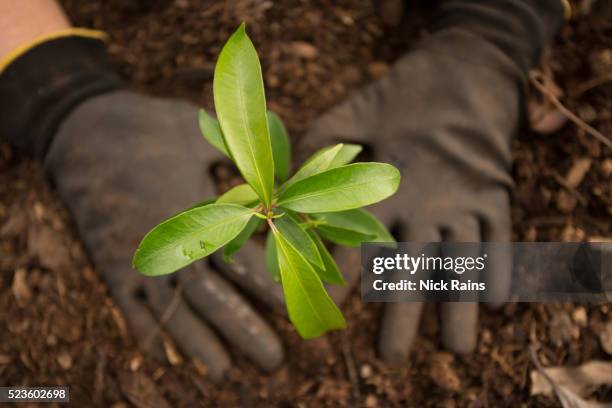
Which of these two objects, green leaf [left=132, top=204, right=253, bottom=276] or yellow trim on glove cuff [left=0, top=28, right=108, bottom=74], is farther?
yellow trim on glove cuff [left=0, top=28, right=108, bottom=74]

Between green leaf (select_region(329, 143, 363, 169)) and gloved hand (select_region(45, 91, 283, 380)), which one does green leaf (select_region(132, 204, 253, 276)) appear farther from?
gloved hand (select_region(45, 91, 283, 380))

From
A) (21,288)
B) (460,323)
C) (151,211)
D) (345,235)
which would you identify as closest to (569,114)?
(460,323)

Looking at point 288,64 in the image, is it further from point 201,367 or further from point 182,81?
point 201,367

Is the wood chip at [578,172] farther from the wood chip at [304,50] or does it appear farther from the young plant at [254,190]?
the young plant at [254,190]

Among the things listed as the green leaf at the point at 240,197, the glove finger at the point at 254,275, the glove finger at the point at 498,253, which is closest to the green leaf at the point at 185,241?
the green leaf at the point at 240,197

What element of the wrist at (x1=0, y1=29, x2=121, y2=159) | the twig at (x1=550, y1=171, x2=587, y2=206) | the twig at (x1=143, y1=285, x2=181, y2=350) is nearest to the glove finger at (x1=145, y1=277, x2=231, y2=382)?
the twig at (x1=143, y1=285, x2=181, y2=350)

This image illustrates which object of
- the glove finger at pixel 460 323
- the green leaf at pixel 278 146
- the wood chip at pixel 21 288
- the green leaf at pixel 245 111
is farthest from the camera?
the wood chip at pixel 21 288

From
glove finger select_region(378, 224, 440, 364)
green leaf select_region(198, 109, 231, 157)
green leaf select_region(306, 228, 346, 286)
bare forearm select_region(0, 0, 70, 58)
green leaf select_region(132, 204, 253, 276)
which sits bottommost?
glove finger select_region(378, 224, 440, 364)

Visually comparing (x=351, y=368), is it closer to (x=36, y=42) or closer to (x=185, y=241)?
(x=185, y=241)
